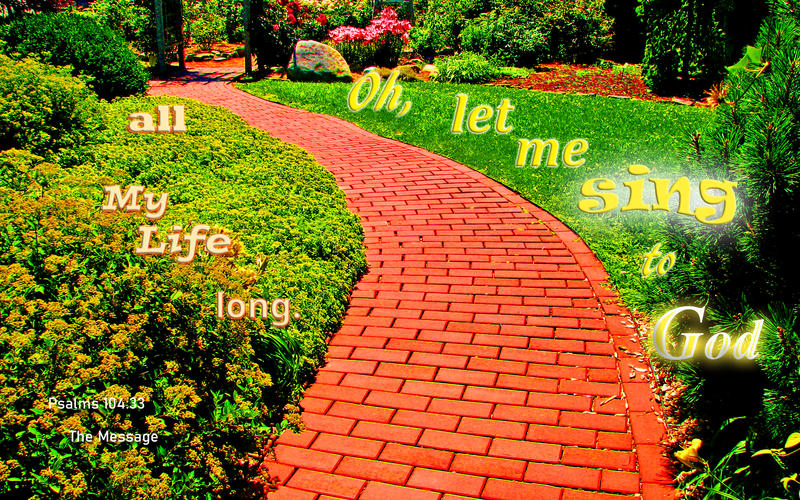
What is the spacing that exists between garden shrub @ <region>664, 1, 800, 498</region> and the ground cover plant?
1956 millimetres

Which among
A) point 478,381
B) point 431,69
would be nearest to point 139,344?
point 478,381

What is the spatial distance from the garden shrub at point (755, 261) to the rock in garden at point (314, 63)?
11744 millimetres

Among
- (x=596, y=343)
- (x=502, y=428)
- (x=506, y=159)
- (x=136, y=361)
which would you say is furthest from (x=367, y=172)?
(x=136, y=361)

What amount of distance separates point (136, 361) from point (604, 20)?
1586 centimetres

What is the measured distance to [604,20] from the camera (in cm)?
1552

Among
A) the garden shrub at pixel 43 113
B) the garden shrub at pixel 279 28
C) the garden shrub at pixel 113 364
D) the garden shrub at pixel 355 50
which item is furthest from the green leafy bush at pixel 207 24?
the garden shrub at pixel 113 364

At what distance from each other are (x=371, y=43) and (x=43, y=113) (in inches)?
404

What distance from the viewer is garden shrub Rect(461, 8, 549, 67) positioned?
14914 millimetres

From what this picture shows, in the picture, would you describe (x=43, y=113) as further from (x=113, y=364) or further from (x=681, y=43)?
(x=681, y=43)

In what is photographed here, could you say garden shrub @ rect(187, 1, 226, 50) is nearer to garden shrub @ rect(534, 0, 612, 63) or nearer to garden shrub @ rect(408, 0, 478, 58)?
garden shrub @ rect(408, 0, 478, 58)

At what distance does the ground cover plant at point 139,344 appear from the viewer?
2.10 metres

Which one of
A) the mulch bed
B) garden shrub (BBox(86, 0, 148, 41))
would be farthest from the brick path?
garden shrub (BBox(86, 0, 148, 41))

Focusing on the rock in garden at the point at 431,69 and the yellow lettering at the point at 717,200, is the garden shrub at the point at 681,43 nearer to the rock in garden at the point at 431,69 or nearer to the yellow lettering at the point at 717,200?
the rock in garden at the point at 431,69

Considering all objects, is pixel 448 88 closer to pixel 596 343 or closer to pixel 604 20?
pixel 604 20
